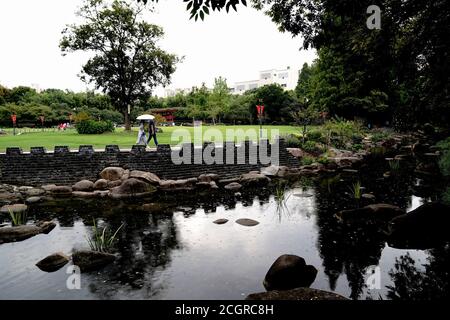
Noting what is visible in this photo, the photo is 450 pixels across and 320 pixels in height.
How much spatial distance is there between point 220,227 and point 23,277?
4887 millimetres

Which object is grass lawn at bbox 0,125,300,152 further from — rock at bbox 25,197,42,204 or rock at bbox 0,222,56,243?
rock at bbox 0,222,56,243

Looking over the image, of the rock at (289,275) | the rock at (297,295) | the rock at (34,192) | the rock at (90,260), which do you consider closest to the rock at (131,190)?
the rock at (34,192)

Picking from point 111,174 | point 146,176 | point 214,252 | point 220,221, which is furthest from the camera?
point 111,174

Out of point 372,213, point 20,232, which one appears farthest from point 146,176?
point 372,213

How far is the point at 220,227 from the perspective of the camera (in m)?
9.23

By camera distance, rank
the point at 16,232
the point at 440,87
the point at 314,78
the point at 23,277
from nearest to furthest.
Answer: the point at 23,277, the point at 440,87, the point at 16,232, the point at 314,78

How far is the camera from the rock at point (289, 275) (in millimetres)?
5781

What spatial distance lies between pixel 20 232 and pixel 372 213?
10.1 metres

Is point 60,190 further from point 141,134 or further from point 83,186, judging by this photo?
point 141,134

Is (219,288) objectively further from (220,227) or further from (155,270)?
(220,227)

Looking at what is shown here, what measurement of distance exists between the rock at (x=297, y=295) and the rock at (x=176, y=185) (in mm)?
9439

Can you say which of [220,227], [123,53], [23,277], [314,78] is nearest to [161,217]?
[220,227]

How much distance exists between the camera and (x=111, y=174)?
565 inches
